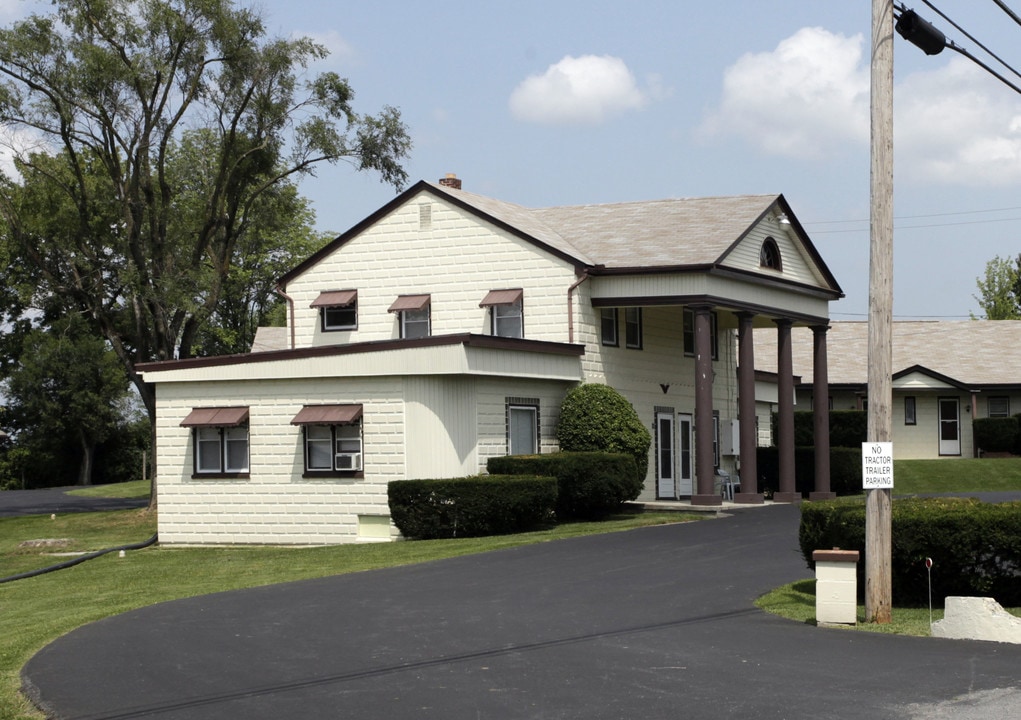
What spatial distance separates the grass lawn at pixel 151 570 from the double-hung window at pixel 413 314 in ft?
27.1

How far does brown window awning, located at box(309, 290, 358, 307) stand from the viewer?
A: 3800 cm

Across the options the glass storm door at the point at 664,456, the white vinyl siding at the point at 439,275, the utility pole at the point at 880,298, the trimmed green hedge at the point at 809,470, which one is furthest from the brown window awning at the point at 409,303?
the utility pole at the point at 880,298

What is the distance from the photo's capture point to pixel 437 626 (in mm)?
16266

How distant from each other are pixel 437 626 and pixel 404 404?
14.2 meters

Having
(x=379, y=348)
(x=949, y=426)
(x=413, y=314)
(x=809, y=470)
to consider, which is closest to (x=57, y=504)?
(x=413, y=314)

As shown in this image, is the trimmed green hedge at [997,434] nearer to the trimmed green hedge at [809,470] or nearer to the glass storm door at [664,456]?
the trimmed green hedge at [809,470]

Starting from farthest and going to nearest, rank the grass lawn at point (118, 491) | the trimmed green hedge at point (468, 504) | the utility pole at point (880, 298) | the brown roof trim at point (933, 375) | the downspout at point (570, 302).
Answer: the grass lawn at point (118, 491) → the brown roof trim at point (933, 375) → the downspout at point (570, 302) → the trimmed green hedge at point (468, 504) → the utility pole at point (880, 298)

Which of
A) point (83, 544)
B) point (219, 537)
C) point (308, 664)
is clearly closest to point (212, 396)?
point (219, 537)

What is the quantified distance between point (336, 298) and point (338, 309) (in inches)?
22.6

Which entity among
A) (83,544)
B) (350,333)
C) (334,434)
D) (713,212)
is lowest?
(83,544)

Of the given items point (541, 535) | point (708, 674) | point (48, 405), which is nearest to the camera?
point (708, 674)

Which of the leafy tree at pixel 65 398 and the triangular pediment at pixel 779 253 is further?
the leafy tree at pixel 65 398

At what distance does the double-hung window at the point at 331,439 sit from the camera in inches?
1204

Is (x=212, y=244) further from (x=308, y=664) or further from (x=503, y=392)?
(x=308, y=664)
